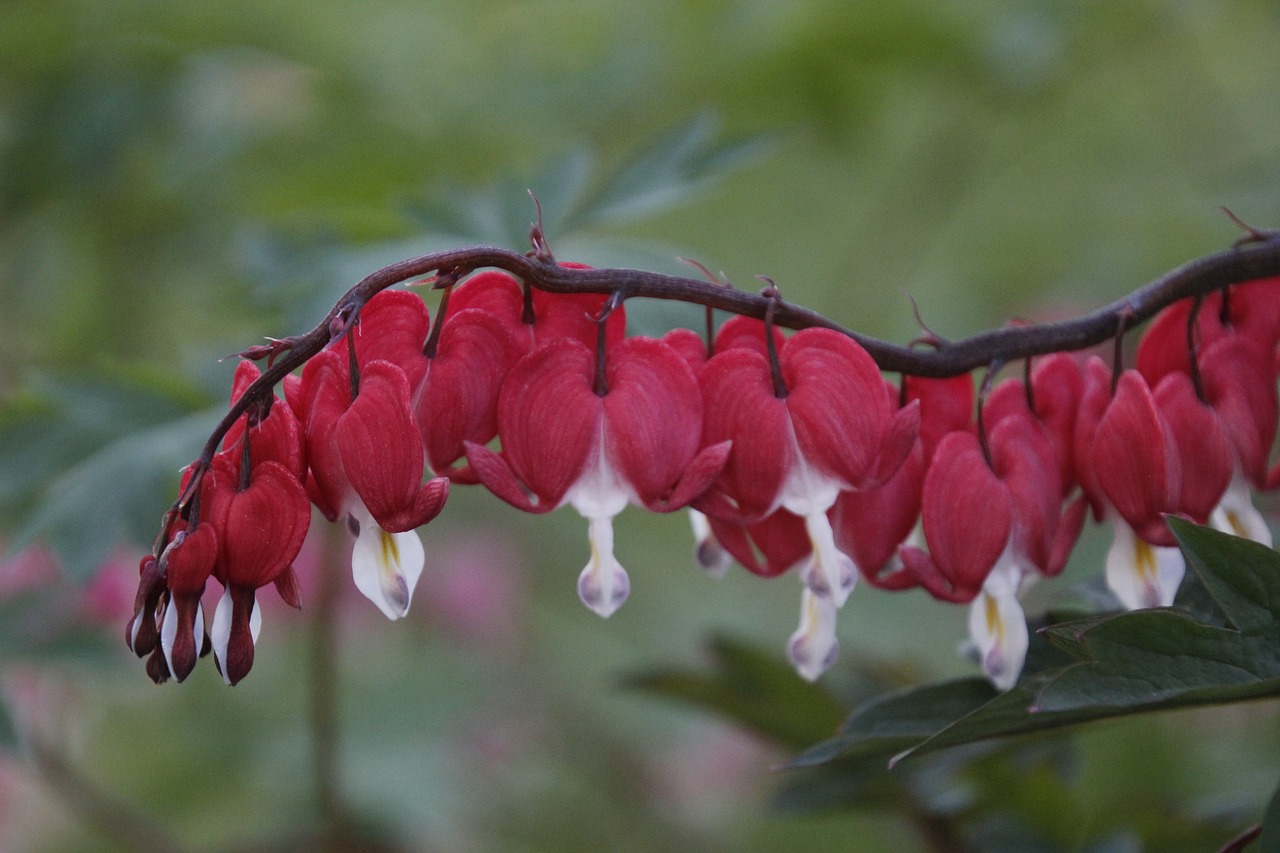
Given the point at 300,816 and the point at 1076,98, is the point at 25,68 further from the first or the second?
the point at 1076,98

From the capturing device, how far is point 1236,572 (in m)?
0.57

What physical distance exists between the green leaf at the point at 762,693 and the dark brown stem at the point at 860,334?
40cm

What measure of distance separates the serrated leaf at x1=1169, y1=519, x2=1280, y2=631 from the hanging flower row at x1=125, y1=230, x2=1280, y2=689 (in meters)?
0.07

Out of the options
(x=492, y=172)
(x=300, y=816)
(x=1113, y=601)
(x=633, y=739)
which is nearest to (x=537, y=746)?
(x=633, y=739)

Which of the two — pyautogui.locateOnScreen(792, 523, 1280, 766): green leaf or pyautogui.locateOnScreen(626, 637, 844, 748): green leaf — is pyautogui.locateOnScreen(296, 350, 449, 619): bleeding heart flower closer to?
pyautogui.locateOnScreen(792, 523, 1280, 766): green leaf

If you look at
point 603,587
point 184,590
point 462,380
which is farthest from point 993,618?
point 184,590

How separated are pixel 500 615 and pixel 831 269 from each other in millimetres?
1097

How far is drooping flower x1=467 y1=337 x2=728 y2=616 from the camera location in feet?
2.10

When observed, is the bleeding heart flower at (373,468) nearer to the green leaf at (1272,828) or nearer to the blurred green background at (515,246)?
the blurred green background at (515,246)

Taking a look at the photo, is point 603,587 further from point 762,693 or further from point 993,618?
point 762,693

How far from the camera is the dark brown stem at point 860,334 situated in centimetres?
58

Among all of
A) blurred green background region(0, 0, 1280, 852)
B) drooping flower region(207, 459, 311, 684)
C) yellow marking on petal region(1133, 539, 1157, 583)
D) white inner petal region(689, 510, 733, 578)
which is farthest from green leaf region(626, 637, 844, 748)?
drooping flower region(207, 459, 311, 684)

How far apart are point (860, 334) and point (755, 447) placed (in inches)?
3.5

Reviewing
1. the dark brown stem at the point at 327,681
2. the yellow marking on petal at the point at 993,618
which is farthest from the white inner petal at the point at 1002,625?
the dark brown stem at the point at 327,681
